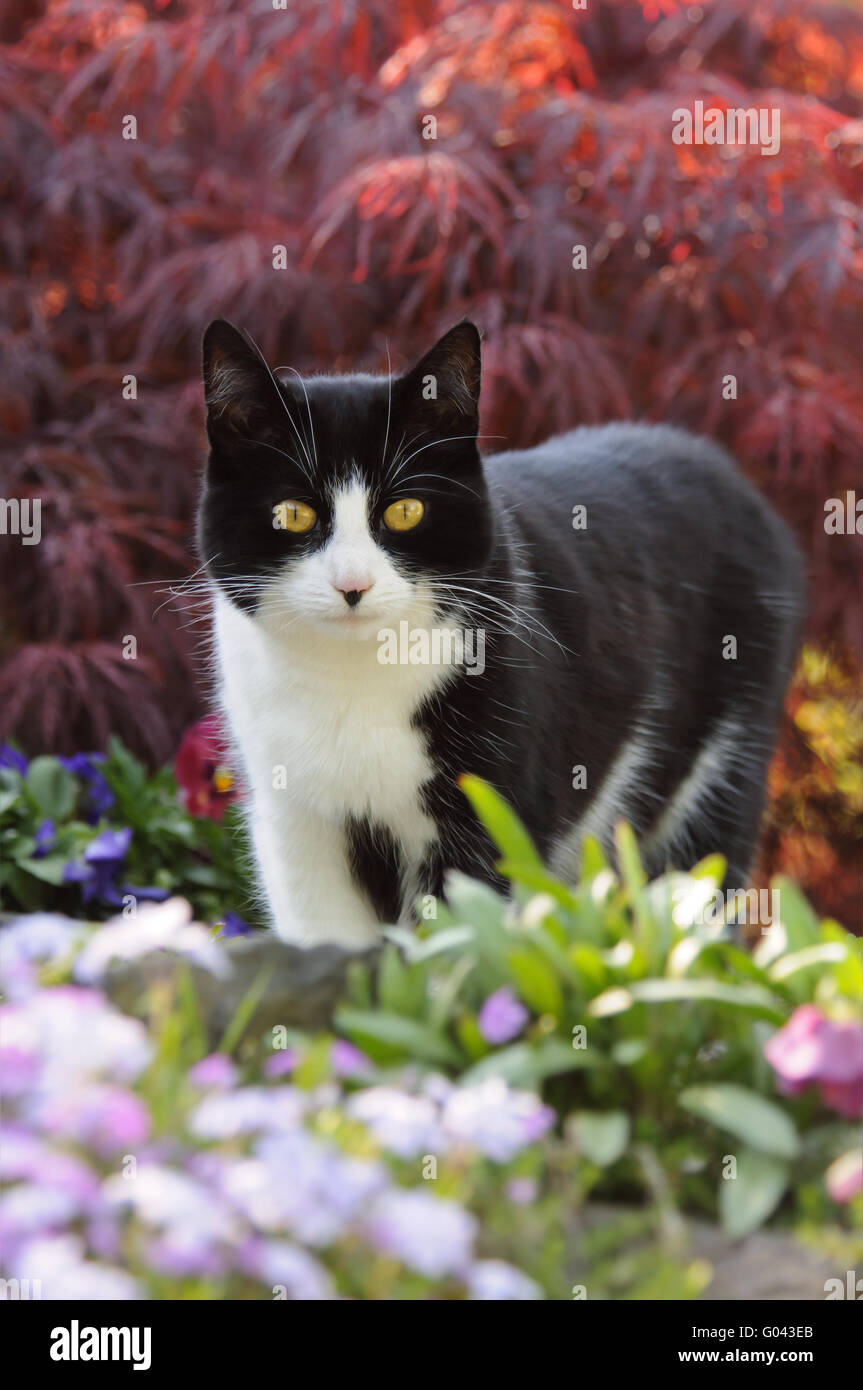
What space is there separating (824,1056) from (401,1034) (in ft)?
1.30

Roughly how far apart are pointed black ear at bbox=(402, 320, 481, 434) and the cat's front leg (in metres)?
0.62

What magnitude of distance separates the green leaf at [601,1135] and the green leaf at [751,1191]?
0.11 metres

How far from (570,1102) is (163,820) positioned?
68.7 inches

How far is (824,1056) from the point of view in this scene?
1285mm

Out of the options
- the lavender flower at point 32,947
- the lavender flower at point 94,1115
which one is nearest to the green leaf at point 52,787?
the lavender flower at point 32,947

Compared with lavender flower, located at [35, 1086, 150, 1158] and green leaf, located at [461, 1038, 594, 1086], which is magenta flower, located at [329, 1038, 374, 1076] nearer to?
green leaf, located at [461, 1038, 594, 1086]

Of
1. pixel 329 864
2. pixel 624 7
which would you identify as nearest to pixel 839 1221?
pixel 329 864

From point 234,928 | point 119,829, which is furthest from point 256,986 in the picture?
point 119,829

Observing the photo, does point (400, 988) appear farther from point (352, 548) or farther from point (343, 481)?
point (343, 481)

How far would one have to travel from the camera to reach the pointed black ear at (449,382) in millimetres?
2025

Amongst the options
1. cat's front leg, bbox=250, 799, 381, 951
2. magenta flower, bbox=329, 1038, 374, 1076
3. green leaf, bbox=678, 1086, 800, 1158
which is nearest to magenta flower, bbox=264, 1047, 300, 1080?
magenta flower, bbox=329, 1038, 374, 1076

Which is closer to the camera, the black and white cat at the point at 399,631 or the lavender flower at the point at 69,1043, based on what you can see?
the lavender flower at the point at 69,1043

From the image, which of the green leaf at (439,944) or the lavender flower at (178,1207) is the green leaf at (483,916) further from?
the lavender flower at (178,1207)

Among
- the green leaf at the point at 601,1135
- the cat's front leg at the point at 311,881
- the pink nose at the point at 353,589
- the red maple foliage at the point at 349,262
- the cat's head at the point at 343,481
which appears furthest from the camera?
the red maple foliage at the point at 349,262
